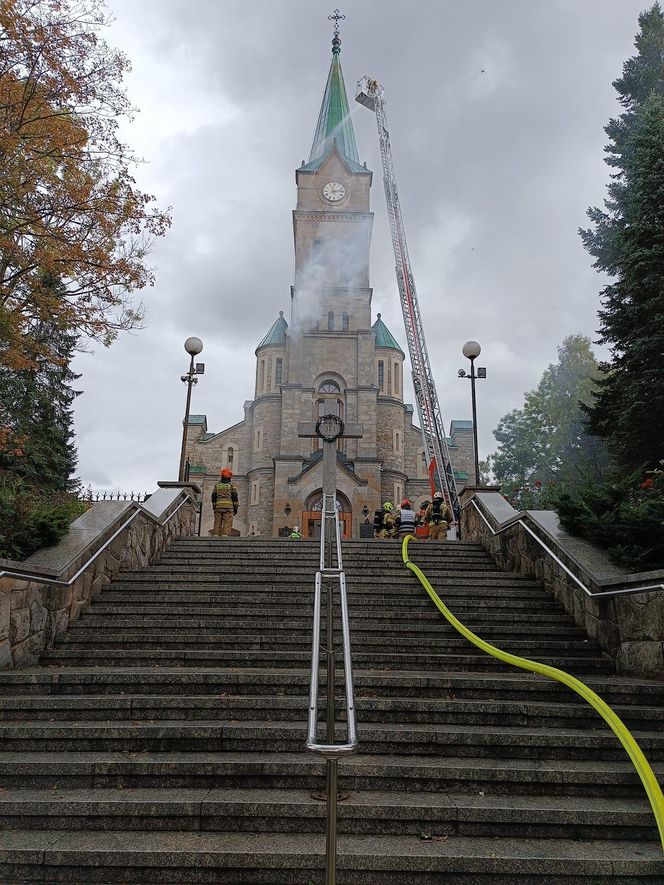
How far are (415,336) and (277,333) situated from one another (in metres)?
11.6

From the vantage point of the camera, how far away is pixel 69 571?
7312 millimetres

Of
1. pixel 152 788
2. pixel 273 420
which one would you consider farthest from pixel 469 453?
pixel 152 788

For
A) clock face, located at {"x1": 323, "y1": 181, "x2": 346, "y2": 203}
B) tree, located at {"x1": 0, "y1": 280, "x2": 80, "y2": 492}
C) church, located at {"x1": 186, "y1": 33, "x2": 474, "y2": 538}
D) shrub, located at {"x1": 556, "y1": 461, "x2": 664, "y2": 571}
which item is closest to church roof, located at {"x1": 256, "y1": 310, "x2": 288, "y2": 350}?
church, located at {"x1": 186, "y1": 33, "x2": 474, "y2": 538}

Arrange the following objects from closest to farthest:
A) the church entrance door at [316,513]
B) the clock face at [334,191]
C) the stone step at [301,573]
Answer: the stone step at [301,573]
the church entrance door at [316,513]
the clock face at [334,191]

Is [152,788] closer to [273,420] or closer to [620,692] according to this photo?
[620,692]

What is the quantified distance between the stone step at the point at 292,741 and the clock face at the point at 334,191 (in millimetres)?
37708

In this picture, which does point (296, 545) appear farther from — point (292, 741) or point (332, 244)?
point (332, 244)

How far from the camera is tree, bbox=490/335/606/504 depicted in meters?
32.9

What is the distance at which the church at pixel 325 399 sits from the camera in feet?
104

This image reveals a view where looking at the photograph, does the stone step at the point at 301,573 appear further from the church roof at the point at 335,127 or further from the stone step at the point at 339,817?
the church roof at the point at 335,127

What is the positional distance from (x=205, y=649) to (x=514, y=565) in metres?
5.27

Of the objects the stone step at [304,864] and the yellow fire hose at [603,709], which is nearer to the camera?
the stone step at [304,864]

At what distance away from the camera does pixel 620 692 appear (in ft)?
18.0

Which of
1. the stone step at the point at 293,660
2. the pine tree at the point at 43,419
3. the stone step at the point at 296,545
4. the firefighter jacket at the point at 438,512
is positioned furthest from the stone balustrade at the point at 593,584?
the pine tree at the point at 43,419
